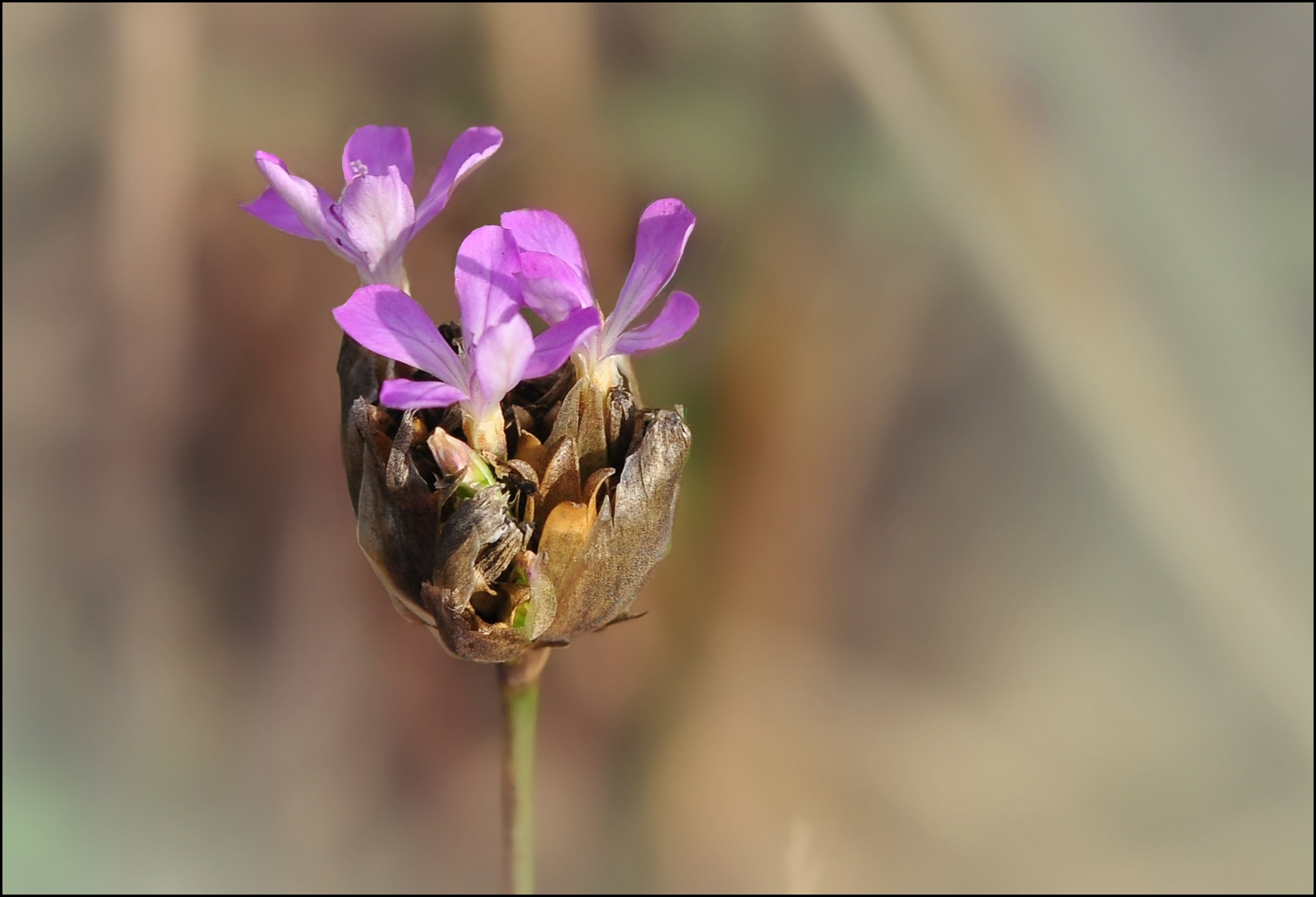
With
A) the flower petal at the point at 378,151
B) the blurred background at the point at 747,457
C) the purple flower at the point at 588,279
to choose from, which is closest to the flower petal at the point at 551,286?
the purple flower at the point at 588,279

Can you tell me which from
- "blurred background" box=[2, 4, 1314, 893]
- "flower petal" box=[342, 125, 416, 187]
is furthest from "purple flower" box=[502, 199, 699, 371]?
"blurred background" box=[2, 4, 1314, 893]

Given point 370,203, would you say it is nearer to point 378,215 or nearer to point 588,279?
point 378,215

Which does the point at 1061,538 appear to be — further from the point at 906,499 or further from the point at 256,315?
the point at 256,315

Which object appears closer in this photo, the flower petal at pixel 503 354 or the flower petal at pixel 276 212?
the flower petal at pixel 503 354

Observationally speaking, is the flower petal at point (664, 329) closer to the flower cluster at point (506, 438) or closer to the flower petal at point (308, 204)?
the flower cluster at point (506, 438)

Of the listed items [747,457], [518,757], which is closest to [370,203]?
[518,757]

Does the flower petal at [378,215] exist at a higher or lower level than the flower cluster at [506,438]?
higher

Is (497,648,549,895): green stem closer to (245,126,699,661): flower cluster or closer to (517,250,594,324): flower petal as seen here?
(245,126,699,661): flower cluster

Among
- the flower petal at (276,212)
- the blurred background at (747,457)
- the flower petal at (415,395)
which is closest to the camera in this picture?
the flower petal at (415,395)
